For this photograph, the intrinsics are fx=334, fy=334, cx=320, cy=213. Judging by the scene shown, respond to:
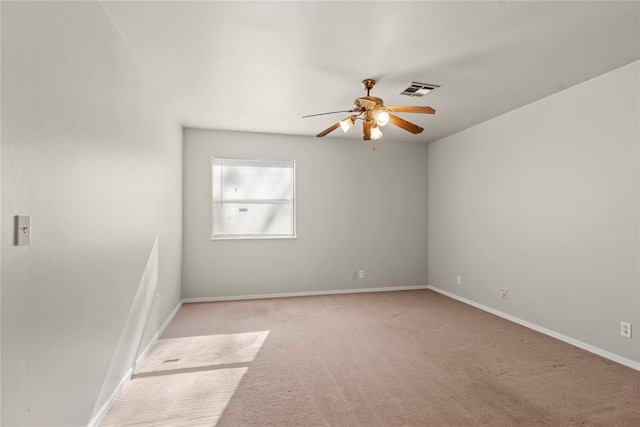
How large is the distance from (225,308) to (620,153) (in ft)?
15.0

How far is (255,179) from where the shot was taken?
5.17 m

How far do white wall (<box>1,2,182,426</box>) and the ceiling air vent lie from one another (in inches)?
95.6

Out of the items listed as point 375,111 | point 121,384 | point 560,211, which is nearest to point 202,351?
point 121,384

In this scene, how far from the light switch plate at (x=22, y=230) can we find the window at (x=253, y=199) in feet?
12.1

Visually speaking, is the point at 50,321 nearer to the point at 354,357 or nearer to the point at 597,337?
the point at 354,357

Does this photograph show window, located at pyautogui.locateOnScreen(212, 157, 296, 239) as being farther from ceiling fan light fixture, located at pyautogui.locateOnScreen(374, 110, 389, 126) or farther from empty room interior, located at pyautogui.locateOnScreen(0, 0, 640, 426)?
ceiling fan light fixture, located at pyautogui.locateOnScreen(374, 110, 389, 126)

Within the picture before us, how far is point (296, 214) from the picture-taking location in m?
5.23

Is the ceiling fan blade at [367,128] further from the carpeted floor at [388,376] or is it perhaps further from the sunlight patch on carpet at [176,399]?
the sunlight patch on carpet at [176,399]

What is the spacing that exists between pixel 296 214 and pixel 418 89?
2663mm

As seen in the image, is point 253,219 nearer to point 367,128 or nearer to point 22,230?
point 367,128

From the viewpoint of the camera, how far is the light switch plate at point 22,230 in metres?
1.26

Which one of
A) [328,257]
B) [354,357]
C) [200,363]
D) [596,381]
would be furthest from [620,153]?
[200,363]

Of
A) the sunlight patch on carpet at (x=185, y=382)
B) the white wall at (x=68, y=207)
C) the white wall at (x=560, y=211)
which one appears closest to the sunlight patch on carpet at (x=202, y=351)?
the sunlight patch on carpet at (x=185, y=382)

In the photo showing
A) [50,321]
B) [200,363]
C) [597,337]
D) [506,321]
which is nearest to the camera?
[50,321]
